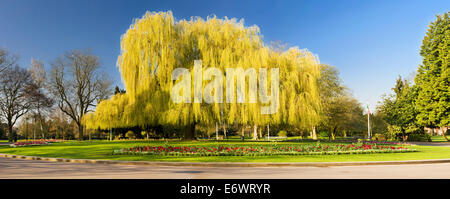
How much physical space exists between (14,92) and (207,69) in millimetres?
35536

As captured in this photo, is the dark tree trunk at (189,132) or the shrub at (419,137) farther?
the shrub at (419,137)

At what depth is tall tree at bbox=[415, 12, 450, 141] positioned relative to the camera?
36.8 meters

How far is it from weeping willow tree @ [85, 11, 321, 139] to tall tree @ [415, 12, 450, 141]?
23.6 metres

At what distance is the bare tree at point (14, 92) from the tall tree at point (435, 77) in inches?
2078

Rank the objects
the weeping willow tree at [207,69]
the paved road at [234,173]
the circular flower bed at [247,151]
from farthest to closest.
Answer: the weeping willow tree at [207,69] → the circular flower bed at [247,151] → the paved road at [234,173]

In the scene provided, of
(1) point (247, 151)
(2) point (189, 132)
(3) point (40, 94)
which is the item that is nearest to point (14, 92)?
(3) point (40, 94)

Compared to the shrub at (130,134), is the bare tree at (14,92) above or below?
above

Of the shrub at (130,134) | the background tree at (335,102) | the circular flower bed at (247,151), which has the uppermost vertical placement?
the background tree at (335,102)

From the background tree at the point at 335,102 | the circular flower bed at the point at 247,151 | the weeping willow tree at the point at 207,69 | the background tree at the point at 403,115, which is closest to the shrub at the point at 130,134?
the weeping willow tree at the point at 207,69

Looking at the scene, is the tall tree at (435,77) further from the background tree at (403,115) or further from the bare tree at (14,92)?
the bare tree at (14,92)

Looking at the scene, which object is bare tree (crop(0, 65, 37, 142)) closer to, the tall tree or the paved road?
the paved road

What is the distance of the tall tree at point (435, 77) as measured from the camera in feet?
121

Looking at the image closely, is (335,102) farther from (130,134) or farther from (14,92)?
(14,92)

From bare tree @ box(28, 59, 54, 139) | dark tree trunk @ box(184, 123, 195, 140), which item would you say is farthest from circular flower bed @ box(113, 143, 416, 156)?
bare tree @ box(28, 59, 54, 139)
